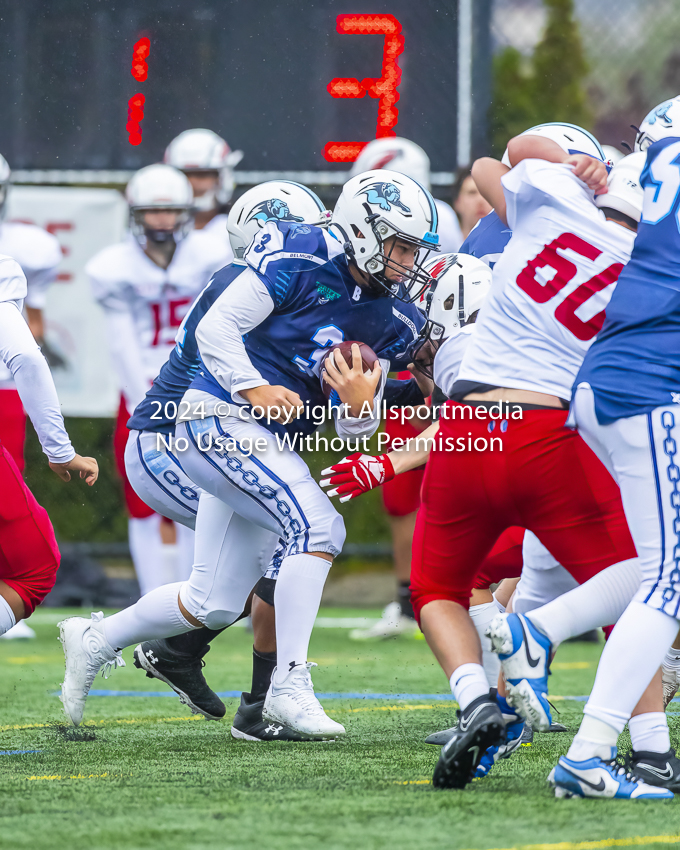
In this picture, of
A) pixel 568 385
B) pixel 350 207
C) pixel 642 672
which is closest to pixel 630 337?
pixel 568 385

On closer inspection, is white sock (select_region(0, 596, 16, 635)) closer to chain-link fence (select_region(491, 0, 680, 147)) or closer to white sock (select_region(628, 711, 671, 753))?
white sock (select_region(628, 711, 671, 753))

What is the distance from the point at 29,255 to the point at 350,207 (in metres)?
2.94

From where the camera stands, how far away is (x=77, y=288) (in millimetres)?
7793

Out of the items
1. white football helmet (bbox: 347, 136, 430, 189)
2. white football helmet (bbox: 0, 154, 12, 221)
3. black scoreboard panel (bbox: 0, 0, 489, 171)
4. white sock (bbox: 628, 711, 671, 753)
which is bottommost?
white sock (bbox: 628, 711, 671, 753)

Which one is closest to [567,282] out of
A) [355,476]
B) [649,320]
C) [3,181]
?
[649,320]

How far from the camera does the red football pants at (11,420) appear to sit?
5.90 metres

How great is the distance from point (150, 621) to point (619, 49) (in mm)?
6452

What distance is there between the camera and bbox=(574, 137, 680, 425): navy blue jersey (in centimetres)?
278

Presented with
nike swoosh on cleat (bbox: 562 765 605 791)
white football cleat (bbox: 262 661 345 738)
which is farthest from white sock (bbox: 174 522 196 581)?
nike swoosh on cleat (bbox: 562 765 605 791)

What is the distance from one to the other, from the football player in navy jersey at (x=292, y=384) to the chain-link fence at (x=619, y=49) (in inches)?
209

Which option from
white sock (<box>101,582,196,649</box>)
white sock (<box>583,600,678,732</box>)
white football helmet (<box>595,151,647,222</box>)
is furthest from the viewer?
white sock (<box>101,582,196,649</box>)

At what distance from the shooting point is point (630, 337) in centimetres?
283

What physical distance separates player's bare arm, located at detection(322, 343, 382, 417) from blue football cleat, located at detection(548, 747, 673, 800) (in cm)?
121

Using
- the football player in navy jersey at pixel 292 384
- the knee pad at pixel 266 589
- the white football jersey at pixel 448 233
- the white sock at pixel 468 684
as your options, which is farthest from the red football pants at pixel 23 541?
the white football jersey at pixel 448 233
